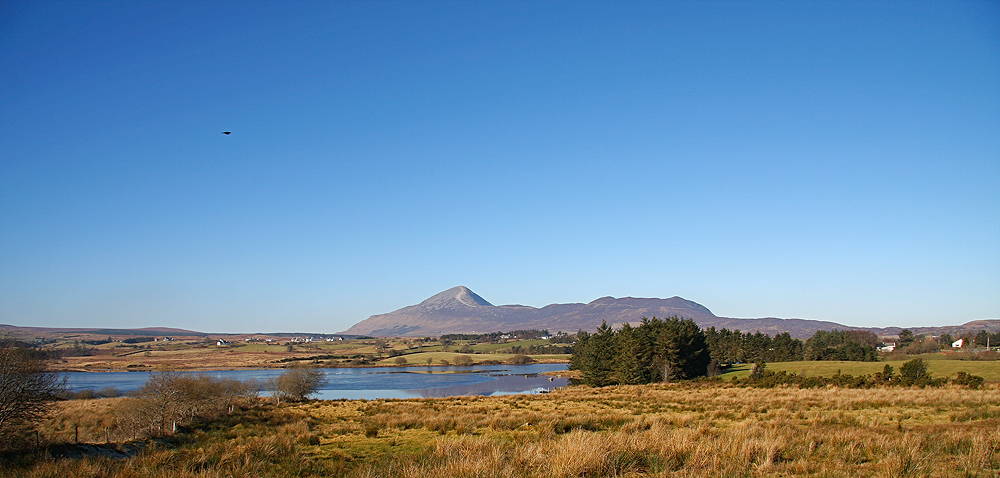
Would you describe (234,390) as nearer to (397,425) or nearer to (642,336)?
(397,425)

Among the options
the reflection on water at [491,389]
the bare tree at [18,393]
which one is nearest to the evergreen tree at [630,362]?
the reflection on water at [491,389]

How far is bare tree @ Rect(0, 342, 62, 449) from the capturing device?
50.9ft

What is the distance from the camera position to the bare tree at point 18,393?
1552cm

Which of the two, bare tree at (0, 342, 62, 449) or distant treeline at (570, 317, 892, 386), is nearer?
bare tree at (0, 342, 62, 449)

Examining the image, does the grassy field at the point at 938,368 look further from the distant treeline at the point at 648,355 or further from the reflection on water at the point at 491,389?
the reflection on water at the point at 491,389

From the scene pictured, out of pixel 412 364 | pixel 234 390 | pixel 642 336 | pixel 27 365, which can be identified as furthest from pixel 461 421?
pixel 412 364

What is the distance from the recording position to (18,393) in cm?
1586

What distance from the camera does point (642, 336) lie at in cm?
5512

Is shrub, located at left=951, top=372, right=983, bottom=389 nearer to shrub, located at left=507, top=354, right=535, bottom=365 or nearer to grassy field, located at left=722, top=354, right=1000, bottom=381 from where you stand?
grassy field, located at left=722, top=354, right=1000, bottom=381

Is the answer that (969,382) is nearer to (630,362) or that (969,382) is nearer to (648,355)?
(630,362)

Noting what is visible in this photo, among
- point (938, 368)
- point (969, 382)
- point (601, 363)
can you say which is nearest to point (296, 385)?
point (601, 363)

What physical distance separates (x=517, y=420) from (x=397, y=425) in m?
4.44

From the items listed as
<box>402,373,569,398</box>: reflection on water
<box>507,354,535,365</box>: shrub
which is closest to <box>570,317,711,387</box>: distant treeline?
<box>402,373,569,398</box>: reflection on water

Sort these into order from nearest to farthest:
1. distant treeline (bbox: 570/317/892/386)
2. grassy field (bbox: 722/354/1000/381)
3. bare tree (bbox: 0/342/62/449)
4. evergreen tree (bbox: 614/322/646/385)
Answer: bare tree (bbox: 0/342/62/449), grassy field (bbox: 722/354/1000/381), evergreen tree (bbox: 614/322/646/385), distant treeline (bbox: 570/317/892/386)
